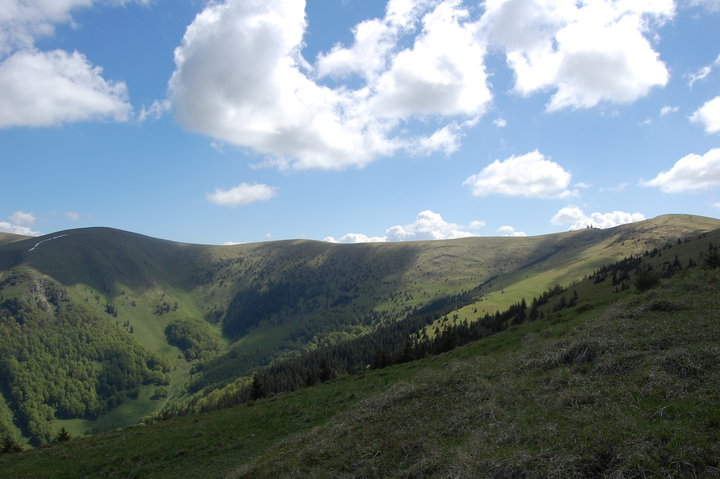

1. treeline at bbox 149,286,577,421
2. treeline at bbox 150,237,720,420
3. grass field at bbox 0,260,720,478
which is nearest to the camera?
grass field at bbox 0,260,720,478

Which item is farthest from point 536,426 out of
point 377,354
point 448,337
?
point 448,337

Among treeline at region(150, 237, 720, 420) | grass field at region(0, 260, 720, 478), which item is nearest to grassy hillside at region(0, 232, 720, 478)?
grass field at region(0, 260, 720, 478)

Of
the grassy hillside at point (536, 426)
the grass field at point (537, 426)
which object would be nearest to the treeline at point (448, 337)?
the grassy hillside at point (536, 426)

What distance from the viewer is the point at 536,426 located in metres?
14.4

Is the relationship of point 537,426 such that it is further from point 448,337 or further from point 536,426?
point 448,337

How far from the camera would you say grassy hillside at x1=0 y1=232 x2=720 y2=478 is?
11281mm

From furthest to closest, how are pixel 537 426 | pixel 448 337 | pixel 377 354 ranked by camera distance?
pixel 448 337
pixel 377 354
pixel 537 426

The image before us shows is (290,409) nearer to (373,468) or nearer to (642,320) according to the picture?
(373,468)

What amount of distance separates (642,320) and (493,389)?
15023 millimetres

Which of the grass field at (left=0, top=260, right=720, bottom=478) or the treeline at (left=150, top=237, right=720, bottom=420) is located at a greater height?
the grass field at (left=0, top=260, right=720, bottom=478)

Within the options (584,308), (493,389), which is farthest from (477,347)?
(493,389)

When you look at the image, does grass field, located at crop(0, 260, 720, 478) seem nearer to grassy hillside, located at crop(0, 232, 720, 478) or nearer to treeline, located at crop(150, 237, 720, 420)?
grassy hillside, located at crop(0, 232, 720, 478)

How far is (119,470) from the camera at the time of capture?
1169 inches

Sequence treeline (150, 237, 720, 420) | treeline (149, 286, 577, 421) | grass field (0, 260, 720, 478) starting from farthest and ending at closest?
treeline (149, 286, 577, 421) → treeline (150, 237, 720, 420) → grass field (0, 260, 720, 478)
